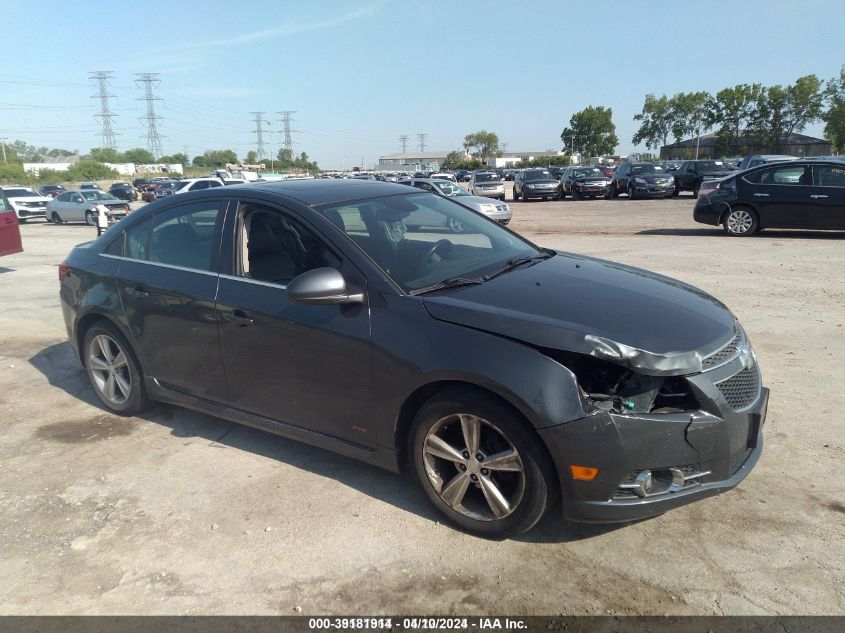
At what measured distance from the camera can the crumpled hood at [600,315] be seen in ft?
9.39

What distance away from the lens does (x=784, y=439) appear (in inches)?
161

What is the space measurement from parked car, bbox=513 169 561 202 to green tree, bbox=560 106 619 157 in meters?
80.0

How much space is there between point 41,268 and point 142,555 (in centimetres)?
1222

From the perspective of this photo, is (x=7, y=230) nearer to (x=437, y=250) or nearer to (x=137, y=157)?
(x=437, y=250)

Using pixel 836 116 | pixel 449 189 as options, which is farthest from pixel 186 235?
pixel 836 116

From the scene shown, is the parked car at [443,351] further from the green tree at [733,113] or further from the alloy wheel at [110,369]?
the green tree at [733,113]

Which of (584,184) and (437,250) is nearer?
(437,250)

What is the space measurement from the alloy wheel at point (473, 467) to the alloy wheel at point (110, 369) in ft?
8.94

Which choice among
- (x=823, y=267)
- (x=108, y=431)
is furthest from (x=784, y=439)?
(x=823, y=267)

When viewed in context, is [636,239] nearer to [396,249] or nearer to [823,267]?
[823,267]

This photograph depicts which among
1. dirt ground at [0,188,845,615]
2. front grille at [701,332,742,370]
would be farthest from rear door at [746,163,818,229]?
front grille at [701,332,742,370]

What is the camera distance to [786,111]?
75188 millimetres

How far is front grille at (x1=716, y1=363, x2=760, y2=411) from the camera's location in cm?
299

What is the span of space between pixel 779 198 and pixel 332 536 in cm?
1349
